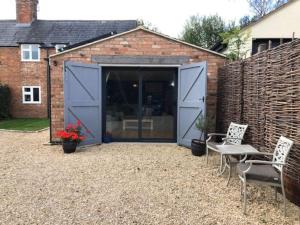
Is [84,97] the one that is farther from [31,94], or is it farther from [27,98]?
[27,98]

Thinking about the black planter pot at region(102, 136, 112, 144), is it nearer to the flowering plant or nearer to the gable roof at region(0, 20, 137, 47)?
the flowering plant

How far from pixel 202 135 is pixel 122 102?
8.99 feet

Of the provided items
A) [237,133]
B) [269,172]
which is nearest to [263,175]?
[269,172]

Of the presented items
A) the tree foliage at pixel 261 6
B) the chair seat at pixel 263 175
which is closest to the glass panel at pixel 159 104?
the chair seat at pixel 263 175

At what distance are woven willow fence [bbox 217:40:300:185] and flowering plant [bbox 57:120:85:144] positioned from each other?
158 inches

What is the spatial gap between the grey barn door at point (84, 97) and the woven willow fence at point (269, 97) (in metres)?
3.82

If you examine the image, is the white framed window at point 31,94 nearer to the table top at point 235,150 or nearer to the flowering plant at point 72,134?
the flowering plant at point 72,134

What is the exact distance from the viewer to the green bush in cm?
1667

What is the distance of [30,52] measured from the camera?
1770 centimetres

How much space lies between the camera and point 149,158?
6.90m

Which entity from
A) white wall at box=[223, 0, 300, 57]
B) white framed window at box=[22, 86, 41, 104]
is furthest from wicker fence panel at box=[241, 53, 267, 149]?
white framed window at box=[22, 86, 41, 104]

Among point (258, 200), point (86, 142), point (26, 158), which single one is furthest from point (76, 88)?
point (258, 200)

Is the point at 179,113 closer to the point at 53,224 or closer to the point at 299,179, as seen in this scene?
the point at 299,179

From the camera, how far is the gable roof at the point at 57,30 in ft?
58.5
